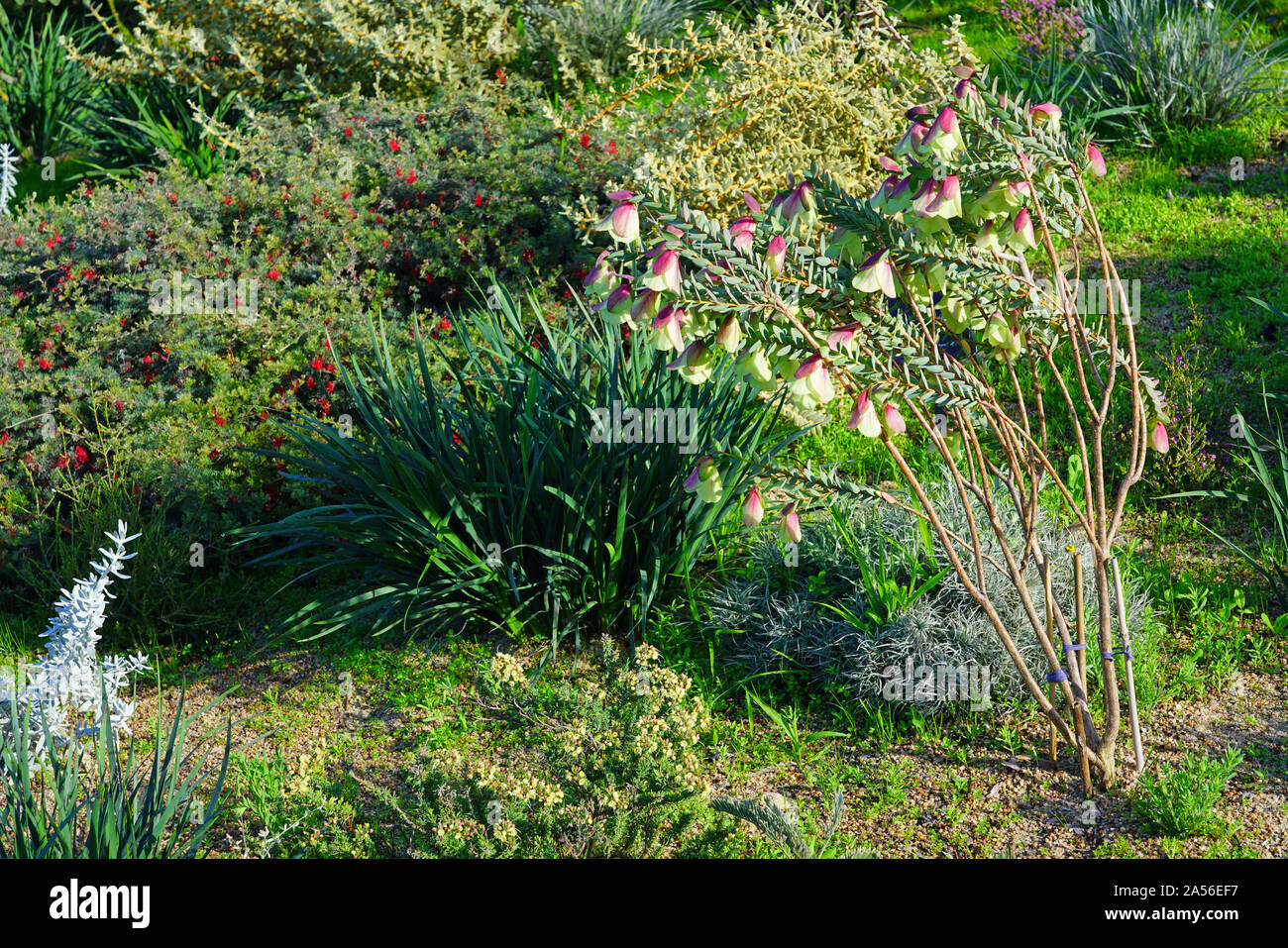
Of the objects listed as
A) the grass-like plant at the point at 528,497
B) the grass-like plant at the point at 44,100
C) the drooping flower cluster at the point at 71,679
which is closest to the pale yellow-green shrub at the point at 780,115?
the grass-like plant at the point at 528,497

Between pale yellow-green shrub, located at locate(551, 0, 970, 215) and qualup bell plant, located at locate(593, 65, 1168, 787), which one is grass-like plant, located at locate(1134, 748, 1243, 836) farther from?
pale yellow-green shrub, located at locate(551, 0, 970, 215)

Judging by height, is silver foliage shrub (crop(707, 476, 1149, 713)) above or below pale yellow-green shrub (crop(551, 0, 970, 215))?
below

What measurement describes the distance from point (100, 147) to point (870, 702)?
717cm

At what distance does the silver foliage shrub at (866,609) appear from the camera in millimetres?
3547

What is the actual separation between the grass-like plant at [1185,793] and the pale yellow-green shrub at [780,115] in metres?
3.17

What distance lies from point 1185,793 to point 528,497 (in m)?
2.17

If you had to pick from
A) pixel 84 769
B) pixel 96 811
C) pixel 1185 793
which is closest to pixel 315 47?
pixel 84 769

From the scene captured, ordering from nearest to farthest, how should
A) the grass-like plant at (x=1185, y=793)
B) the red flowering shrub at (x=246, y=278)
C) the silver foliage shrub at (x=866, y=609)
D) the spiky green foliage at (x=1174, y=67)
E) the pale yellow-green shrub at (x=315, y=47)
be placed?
the grass-like plant at (x=1185, y=793) → the silver foliage shrub at (x=866, y=609) → the red flowering shrub at (x=246, y=278) → the spiky green foliage at (x=1174, y=67) → the pale yellow-green shrub at (x=315, y=47)

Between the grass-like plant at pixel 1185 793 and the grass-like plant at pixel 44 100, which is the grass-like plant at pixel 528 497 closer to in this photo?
the grass-like plant at pixel 1185 793

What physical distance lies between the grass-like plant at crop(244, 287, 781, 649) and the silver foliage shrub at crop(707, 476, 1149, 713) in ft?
1.00

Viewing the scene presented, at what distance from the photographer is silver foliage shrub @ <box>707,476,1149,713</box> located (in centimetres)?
355

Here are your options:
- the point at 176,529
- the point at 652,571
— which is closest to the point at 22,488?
the point at 176,529

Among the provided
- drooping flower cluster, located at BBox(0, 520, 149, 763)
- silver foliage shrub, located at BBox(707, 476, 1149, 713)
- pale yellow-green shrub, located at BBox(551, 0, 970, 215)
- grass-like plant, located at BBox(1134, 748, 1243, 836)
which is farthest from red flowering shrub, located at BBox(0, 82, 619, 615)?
grass-like plant, located at BBox(1134, 748, 1243, 836)

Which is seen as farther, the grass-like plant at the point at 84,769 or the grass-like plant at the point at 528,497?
the grass-like plant at the point at 528,497
